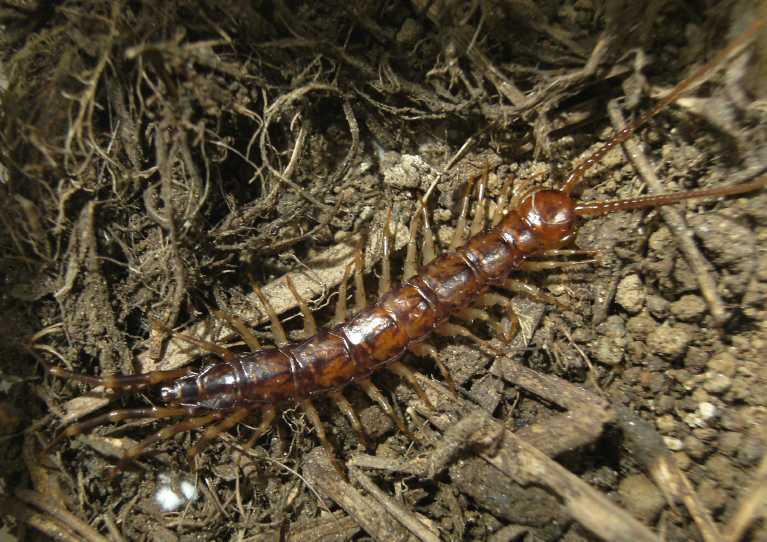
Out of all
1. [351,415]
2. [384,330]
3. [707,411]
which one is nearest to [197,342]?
[351,415]

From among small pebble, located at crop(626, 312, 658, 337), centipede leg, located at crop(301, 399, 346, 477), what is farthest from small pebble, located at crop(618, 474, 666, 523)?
centipede leg, located at crop(301, 399, 346, 477)

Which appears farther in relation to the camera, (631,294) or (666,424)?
(631,294)

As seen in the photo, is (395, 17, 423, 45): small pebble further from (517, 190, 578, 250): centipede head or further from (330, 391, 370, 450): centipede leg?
(330, 391, 370, 450): centipede leg

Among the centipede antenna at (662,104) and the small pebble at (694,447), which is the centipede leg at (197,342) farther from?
the small pebble at (694,447)

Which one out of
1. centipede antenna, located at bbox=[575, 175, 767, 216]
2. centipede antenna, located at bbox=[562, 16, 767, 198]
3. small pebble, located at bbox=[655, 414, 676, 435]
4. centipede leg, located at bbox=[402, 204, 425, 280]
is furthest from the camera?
centipede leg, located at bbox=[402, 204, 425, 280]

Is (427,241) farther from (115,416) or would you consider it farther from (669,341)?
(115,416)

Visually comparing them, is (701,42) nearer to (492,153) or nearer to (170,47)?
(492,153)

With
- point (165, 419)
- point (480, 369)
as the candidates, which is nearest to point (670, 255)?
point (480, 369)
